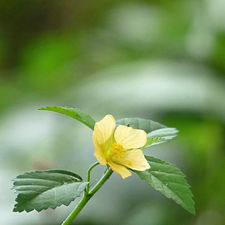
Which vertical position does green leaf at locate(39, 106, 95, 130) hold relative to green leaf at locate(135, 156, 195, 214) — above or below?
above

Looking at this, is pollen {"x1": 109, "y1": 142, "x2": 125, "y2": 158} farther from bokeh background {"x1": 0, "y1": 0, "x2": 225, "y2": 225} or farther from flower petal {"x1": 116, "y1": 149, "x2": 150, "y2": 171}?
bokeh background {"x1": 0, "y1": 0, "x2": 225, "y2": 225}

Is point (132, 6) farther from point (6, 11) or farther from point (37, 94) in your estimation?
point (37, 94)

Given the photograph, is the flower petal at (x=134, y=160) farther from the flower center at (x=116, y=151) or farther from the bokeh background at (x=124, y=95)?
the bokeh background at (x=124, y=95)

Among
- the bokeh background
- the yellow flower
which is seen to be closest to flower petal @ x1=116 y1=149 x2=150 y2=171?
the yellow flower

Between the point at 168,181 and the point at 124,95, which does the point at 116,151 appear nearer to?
the point at 168,181

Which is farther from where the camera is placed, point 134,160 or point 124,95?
point 124,95

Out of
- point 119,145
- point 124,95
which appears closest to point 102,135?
point 119,145
